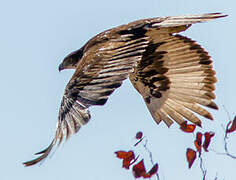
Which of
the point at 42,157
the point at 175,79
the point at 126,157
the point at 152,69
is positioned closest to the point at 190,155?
the point at 126,157

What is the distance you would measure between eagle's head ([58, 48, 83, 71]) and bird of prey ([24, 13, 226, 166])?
0.02m

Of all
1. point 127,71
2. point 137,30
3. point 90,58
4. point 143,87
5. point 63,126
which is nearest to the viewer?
point 63,126

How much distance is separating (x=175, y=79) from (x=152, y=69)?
1.25 feet

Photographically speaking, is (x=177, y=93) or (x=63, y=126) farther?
(x=177, y=93)

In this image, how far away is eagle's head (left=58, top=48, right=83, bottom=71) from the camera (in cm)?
1074

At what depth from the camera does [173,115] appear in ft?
32.9

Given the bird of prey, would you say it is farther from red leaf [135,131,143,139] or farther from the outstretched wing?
red leaf [135,131,143,139]

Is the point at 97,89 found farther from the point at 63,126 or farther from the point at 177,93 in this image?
the point at 177,93

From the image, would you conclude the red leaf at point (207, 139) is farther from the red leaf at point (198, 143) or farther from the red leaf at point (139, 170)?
the red leaf at point (139, 170)

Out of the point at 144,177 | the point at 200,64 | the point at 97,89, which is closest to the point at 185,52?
the point at 200,64

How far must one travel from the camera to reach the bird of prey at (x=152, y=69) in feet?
25.1

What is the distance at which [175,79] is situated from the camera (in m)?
10.0

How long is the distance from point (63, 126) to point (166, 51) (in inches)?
112

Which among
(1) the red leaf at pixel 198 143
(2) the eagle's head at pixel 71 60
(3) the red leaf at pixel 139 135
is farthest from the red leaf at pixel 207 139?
(2) the eagle's head at pixel 71 60
